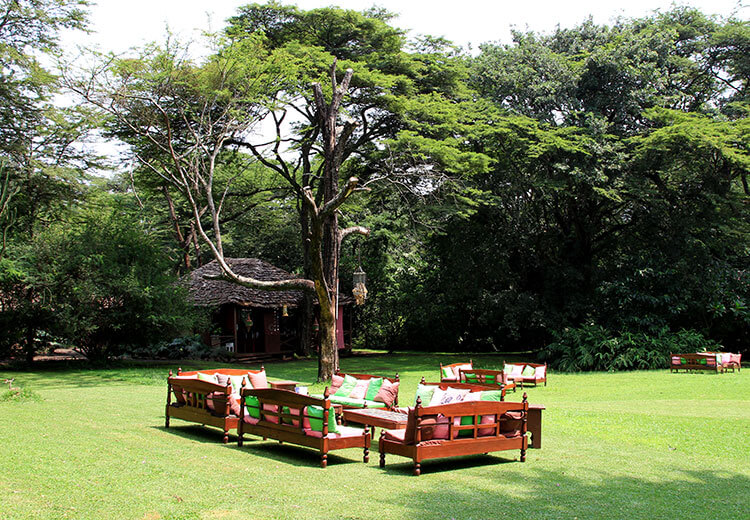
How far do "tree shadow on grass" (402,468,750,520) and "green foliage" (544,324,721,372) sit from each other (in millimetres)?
16957

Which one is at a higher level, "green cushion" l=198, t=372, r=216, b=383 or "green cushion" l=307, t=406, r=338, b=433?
"green cushion" l=198, t=372, r=216, b=383

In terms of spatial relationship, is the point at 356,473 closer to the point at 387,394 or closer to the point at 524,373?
the point at 387,394

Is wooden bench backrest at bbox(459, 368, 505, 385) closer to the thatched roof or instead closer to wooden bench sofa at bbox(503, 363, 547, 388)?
wooden bench sofa at bbox(503, 363, 547, 388)

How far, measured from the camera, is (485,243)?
91.6 ft

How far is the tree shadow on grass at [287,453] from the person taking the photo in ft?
25.9

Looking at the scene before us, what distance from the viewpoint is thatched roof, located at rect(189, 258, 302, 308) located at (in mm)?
28969

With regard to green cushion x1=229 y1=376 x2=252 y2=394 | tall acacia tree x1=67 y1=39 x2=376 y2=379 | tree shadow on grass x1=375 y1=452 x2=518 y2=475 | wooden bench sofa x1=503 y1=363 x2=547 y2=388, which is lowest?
tree shadow on grass x1=375 y1=452 x2=518 y2=475

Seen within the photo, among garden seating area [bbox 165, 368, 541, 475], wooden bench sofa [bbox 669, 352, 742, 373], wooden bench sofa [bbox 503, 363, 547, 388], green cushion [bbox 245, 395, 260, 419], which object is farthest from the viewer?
wooden bench sofa [bbox 669, 352, 742, 373]

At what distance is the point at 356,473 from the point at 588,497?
7.97ft

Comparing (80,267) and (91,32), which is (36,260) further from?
(91,32)

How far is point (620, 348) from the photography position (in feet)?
80.0

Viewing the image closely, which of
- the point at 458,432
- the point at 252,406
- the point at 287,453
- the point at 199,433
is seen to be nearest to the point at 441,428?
the point at 458,432

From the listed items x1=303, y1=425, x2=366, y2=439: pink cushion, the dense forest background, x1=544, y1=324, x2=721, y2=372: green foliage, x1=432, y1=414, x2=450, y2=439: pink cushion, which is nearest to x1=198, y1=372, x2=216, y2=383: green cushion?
x1=303, y1=425, x2=366, y2=439: pink cushion

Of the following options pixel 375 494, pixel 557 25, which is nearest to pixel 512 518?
pixel 375 494
